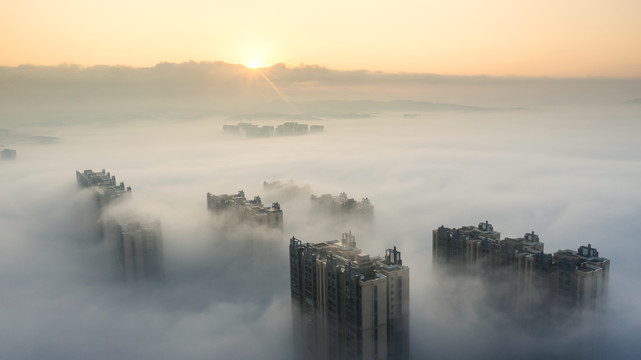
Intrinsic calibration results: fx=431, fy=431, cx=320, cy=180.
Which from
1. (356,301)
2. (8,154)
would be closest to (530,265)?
(356,301)

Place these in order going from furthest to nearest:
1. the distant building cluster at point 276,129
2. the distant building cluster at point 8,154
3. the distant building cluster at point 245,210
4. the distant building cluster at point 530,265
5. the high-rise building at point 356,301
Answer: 1. the distant building cluster at point 276,129
2. the distant building cluster at point 8,154
3. the distant building cluster at point 245,210
4. the distant building cluster at point 530,265
5. the high-rise building at point 356,301

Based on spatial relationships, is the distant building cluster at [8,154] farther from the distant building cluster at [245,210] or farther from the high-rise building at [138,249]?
the distant building cluster at [245,210]

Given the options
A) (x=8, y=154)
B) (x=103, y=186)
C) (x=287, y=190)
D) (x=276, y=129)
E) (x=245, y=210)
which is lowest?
(x=287, y=190)

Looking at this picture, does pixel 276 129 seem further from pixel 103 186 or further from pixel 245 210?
pixel 245 210

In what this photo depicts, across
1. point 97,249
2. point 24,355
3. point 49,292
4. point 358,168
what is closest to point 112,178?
point 97,249

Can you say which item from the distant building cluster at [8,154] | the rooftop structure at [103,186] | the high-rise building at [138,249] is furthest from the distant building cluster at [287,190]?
the distant building cluster at [8,154]

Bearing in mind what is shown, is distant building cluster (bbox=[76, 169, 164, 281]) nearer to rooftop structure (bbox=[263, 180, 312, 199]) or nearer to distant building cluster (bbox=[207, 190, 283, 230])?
distant building cluster (bbox=[207, 190, 283, 230])
